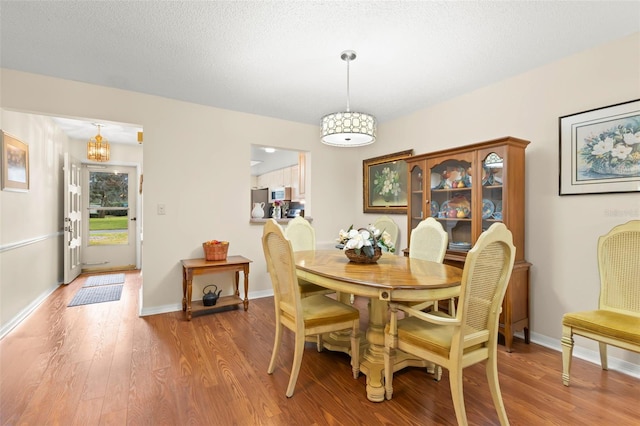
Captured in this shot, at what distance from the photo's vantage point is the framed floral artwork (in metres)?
2.14

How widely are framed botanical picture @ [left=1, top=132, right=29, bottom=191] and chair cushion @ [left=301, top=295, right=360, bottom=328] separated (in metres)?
2.98

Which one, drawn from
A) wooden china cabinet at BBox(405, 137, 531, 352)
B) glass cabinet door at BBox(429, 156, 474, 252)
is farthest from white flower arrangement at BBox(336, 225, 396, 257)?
glass cabinet door at BBox(429, 156, 474, 252)

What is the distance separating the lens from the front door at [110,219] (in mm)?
5398

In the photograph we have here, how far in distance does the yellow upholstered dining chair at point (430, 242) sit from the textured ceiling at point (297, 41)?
1.38 m

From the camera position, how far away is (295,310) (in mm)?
1846

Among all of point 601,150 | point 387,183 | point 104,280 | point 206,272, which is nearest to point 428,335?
point 601,150

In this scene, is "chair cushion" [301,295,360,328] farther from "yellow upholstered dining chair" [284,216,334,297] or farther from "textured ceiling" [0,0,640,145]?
"textured ceiling" [0,0,640,145]

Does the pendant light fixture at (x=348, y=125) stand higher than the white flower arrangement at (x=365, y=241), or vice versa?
the pendant light fixture at (x=348, y=125)

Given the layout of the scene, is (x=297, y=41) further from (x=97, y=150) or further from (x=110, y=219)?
(x=110, y=219)

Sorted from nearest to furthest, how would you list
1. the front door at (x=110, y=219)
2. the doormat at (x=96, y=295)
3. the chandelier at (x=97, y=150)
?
the doormat at (x=96, y=295) < the chandelier at (x=97, y=150) < the front door at (x=110, y=219)

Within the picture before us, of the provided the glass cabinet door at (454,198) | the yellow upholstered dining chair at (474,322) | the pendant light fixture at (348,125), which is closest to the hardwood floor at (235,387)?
the yellow upholstered dining chair at (474,322)

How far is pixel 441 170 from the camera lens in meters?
3.13

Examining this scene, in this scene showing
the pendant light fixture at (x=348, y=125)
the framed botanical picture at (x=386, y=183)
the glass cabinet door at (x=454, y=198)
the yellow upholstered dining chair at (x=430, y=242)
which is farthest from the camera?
the framed botanical picture at (x=386, y=183)

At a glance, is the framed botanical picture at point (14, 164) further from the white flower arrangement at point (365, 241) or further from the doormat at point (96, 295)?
the white flower arrangement at point (365, 241)
